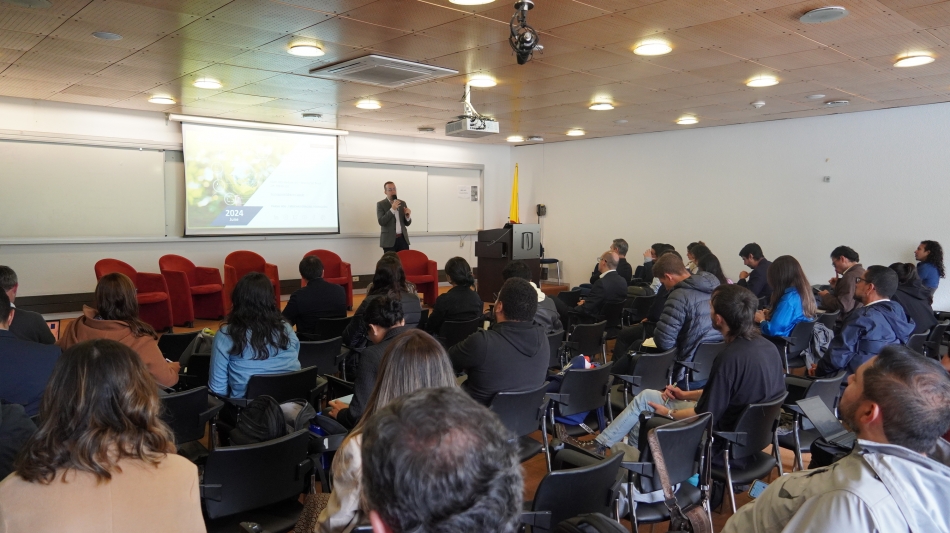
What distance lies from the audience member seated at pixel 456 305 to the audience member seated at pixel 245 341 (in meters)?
1.78

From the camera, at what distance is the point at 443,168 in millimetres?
12234

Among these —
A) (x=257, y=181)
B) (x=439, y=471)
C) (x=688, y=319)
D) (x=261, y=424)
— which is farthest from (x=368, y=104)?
(x=439, y=471)

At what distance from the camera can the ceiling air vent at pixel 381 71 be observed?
5.35m

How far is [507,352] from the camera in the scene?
10.6ft

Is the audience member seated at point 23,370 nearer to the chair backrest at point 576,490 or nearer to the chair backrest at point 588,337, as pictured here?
the chair backrest at point 576,490

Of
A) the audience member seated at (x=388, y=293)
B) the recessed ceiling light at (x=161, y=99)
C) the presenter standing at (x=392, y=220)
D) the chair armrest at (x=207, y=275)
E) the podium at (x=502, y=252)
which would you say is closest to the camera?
the audience member seated at (x=388, y=293)

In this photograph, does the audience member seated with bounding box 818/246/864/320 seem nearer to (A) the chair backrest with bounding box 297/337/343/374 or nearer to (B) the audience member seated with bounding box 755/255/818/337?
(B) the audience member seated with bounding box 755/255/818/337

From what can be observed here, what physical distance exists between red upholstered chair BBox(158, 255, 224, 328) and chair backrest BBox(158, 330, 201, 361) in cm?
375

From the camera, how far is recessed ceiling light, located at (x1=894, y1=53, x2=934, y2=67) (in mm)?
5234

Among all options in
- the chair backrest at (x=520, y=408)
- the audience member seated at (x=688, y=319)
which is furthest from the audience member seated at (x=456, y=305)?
the chair backrest at (x=520, y=408)

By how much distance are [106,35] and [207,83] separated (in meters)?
1.86

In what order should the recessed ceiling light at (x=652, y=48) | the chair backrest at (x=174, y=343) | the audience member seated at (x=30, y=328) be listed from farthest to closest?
the recessed ceiling light at (x=652, y=48) → the chair backrest at (x=174, y=343) → the audience member seated at (x=30, y=328)

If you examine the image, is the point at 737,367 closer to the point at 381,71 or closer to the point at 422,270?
the point at 381,71

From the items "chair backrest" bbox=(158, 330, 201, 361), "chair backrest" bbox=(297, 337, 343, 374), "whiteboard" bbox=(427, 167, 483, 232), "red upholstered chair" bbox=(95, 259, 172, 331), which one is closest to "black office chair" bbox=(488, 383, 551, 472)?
"chair backrest" bbox=(297, 337, 343, 374)
